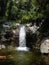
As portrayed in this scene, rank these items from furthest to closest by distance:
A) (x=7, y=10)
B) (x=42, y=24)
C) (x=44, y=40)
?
(x=7, y=10)
(x=42, y=24)
(x=44, y=40)

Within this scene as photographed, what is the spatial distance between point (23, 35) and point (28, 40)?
1.54m

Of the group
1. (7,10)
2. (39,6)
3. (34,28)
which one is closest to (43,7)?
(39,6)

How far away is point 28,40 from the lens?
84.6ft

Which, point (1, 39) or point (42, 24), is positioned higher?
point (42, 24)

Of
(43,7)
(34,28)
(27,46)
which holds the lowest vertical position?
(27,46)

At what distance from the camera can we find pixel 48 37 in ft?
67.8

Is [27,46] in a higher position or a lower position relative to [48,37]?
lower

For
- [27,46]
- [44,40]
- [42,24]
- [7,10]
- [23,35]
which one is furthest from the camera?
[7,10]

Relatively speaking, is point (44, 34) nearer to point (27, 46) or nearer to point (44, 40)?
point (44, 40)

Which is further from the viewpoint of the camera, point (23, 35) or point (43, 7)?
point (23, 35)

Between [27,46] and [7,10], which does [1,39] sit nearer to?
[27,46]

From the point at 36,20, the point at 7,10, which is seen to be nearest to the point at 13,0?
the point at 7,10

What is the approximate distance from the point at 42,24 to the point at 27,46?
323cm

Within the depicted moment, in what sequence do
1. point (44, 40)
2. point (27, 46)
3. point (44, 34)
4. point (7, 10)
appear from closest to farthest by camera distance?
point (44, 40) → point (44, 34) → point (27, 46) → point (7, 10)
